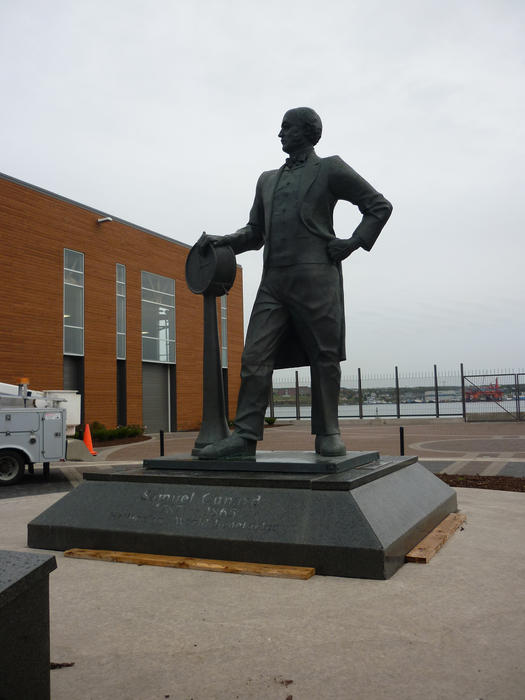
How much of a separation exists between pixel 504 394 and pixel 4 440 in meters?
24.7

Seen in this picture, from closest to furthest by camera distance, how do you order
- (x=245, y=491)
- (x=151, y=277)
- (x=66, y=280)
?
(x=245, y=491) → (x=66, y=280) → (x=151, y=277)

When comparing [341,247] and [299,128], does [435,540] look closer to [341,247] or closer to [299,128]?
[341,247]

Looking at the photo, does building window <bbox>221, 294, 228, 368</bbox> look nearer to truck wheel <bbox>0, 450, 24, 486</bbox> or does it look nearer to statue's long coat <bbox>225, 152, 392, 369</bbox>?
truck wheel <bbox>0, 450, 24, 486</bbox>

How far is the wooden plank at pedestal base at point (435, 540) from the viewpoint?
465 centimetres

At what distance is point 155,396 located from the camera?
28.9 meters

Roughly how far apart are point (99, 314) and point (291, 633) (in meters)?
23.2

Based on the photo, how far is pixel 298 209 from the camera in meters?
6.02

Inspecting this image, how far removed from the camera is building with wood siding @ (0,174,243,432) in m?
22.1

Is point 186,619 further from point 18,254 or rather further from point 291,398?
point 291,398

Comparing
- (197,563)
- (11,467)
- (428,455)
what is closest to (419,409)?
(428,455)

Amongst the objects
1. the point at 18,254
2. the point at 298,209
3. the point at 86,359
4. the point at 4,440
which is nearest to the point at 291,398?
the point at 86,359

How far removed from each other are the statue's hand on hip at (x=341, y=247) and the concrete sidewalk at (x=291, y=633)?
9.03 ft

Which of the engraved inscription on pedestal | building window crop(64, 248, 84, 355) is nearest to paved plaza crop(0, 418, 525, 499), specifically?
the engraved inscription on pedestal

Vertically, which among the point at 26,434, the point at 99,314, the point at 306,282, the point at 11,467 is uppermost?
the point at 99,314
